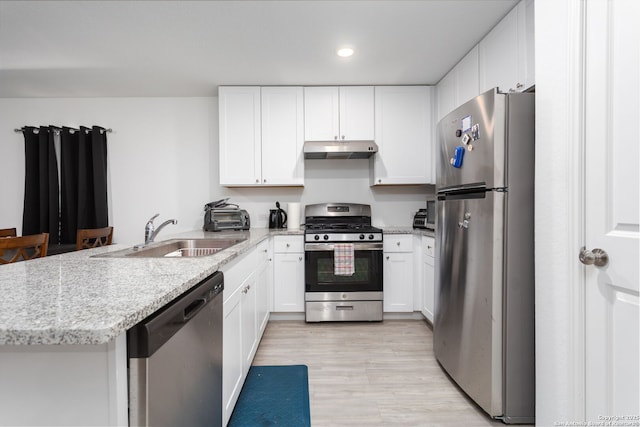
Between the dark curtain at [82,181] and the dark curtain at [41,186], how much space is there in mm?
80

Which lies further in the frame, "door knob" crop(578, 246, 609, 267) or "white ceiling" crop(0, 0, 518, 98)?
"white ceiling" crop(0, 0, 518, 98)

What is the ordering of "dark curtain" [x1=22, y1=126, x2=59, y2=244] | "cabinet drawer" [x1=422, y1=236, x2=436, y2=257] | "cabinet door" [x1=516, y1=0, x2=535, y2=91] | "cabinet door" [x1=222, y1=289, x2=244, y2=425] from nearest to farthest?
1. "cabinet door" [x1=222, y1=289, x2=244, y2=425]
2. "cabinet door" [x1=516, y1=0, x2=535, y2=91]
3. "cabinet drawer" [x1=422, y1=236, x2=436, y2=257]
4. "dark curtain" [x1=22, y1=126, x2=59, y2=244]

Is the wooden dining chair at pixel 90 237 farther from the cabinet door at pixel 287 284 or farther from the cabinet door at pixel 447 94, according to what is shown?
the cabinet door at pixel 447 94

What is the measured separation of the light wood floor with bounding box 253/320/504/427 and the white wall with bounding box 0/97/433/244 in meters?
1.27

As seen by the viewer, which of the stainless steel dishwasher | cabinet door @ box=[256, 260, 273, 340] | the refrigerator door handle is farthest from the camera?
Answer: cabinet door @ box=[256, 260, 273, 340]

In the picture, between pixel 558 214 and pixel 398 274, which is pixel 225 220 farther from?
pixel 558 214

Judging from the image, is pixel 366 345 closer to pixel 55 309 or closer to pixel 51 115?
pixel 55 309

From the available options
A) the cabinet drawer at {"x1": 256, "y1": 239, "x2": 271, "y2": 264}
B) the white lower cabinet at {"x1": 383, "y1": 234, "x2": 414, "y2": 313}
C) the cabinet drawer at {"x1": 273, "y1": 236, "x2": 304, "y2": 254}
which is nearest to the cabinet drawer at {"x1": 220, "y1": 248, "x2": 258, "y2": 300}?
the cabinet drawer at {"x1": 256, "y1": 239, "x2": 271, "y2": 264}

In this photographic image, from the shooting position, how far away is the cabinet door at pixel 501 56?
190cm

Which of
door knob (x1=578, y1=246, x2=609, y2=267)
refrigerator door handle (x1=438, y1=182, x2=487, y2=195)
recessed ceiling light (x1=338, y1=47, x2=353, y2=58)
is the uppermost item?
recessed ceiling light (x1=338, y1=47, x2=353, y2=58)

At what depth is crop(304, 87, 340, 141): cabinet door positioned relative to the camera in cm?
308

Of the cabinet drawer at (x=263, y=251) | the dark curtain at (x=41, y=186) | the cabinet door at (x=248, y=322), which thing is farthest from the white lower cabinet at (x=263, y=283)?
the dark curtain at (x=41, y=186)

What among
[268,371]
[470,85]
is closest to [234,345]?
[268,371]

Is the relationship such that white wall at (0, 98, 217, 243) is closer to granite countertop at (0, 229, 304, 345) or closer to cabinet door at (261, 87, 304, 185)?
cabinet door at (261, 87, 304, 185)
